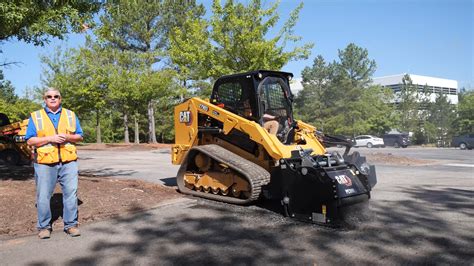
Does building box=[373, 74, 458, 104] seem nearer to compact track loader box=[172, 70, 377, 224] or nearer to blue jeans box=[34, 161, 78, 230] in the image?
compact track loader box=[172, 70, 377, 224]

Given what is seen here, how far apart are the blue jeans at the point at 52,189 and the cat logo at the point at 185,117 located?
10.5 feet

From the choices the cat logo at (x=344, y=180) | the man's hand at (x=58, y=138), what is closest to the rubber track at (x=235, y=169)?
the cat logo at (x=344, y=180)

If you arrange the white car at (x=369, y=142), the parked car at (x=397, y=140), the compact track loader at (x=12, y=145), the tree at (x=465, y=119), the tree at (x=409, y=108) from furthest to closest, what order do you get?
the tree at (x=409, y=108), the tree at (x=465, y=119), the white car at (x=369, y=142), the parked car at (x=397, y=140), the compact track loader at (x=12, y=145)

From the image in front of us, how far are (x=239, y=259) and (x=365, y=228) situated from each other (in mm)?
2009

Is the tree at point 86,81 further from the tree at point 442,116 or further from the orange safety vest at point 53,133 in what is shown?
the tree at point 442,116

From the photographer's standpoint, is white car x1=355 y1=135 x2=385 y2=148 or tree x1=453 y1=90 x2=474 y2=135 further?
tree x1=453 y1=90 x2=474 y2=135

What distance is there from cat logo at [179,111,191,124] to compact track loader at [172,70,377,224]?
0.8 inches

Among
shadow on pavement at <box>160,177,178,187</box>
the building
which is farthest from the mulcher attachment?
the building

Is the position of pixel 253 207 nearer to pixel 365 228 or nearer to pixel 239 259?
pixel 365 228

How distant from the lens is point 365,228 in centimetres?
571

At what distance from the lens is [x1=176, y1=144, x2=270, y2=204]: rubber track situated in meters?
6.87

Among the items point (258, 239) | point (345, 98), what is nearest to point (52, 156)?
point (258, 239)

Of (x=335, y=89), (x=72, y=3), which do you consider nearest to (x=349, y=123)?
(x=335, y=89)

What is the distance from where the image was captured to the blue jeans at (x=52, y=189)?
5.39 m
